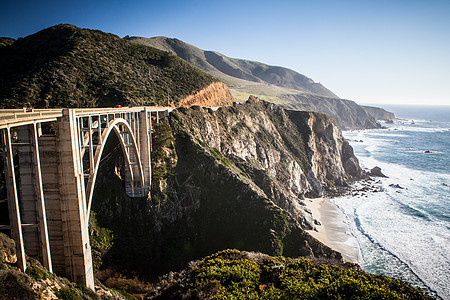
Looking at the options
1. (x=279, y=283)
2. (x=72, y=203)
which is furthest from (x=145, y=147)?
(x=279, y=283)

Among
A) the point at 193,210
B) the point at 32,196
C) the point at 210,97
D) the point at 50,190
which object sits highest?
the point at 210,97

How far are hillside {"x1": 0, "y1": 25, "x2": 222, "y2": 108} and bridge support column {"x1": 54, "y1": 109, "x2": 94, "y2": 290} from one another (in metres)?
24.5

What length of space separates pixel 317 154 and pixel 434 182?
26.0 metres

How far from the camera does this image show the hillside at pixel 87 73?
33594 mm

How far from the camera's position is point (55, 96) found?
33.4m

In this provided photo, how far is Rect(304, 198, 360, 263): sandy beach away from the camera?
3095 centimetres

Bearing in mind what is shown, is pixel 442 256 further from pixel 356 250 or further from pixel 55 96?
pixel 55 96

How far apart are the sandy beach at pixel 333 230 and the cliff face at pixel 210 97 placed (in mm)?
28537

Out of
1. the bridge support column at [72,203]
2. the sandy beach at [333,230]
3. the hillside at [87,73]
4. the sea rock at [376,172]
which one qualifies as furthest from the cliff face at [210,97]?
the sea rock at [376,172]

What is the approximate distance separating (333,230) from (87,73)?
45.0m

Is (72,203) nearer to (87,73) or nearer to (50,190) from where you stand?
(50,190)

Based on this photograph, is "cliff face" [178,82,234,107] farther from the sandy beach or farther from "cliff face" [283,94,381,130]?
"cliff face" [283,94,381,130]

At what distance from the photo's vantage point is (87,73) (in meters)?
39.2

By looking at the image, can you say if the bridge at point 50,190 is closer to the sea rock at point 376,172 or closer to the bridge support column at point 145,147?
the bridge support column at point 145,147
